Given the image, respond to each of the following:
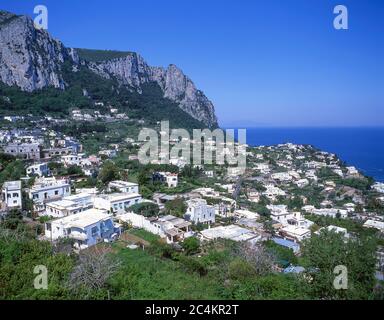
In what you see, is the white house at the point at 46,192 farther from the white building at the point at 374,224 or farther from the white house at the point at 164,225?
the white building at the point at 374,224

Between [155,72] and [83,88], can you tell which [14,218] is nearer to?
[83,88]

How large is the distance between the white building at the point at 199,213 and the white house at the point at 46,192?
7296 millimetres

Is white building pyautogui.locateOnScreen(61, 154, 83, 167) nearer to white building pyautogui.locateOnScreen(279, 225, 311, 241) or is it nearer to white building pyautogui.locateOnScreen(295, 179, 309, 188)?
white building pyautogui.locateOnScreen(279, 225, 311, 241)

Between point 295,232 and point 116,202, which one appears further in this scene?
point 116,202

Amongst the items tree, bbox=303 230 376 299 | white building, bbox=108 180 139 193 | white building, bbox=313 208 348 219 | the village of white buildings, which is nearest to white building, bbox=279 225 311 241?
the village of white buildings

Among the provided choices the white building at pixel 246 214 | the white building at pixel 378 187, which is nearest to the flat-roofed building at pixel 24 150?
the white building at pixel 246 214

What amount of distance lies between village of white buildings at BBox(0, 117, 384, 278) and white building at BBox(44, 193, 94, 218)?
0.18 feet

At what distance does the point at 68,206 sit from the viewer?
58.9ft

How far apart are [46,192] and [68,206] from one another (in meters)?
3.08

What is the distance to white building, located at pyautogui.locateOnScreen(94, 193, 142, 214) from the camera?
1920 cm

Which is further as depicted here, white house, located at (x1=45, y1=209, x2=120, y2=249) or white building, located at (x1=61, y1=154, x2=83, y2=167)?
white building, located at (x1=61, y1=154, x2=83, y2=167)

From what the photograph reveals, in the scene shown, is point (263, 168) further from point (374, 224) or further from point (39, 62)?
point (39, 62)

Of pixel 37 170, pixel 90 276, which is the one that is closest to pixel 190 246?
pixel 90 276

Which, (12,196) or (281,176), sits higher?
(12,196)
